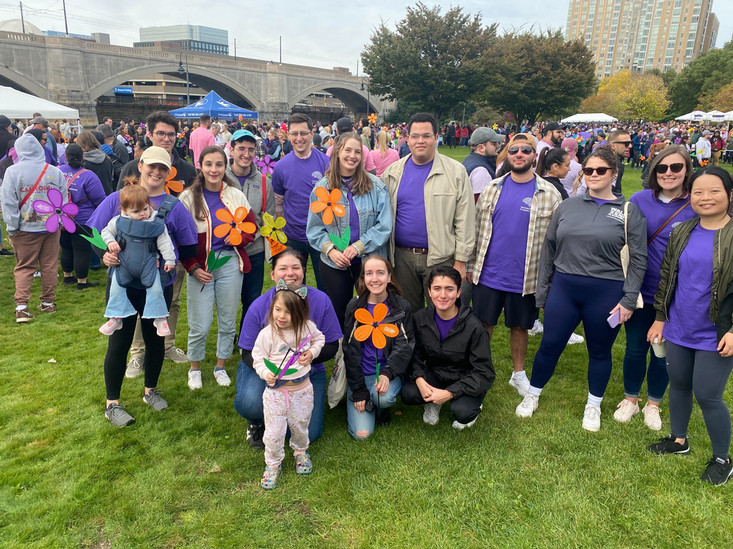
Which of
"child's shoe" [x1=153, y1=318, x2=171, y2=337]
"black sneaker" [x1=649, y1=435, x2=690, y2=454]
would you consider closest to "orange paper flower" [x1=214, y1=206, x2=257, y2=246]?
"child's shoe" [x1=153, y1=318, x2=171, y2=337]

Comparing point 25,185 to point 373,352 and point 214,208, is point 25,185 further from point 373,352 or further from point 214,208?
point 373,352

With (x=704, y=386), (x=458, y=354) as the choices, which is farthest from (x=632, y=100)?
(x=458, y=354)

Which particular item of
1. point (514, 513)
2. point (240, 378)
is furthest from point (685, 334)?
point (240, 378)

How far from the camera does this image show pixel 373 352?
322 cm

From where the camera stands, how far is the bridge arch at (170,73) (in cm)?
3556

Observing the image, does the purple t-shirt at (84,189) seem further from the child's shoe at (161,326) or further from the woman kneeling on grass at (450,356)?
the woman kneeling on grass at (450,356)

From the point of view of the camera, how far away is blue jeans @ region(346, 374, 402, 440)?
3105 millimetres

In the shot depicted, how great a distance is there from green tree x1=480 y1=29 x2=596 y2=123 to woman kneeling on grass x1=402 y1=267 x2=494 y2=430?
3436 centimetres

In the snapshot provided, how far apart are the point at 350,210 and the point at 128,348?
1.80 metres

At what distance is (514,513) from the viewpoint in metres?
2.49

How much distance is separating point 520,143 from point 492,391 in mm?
1918

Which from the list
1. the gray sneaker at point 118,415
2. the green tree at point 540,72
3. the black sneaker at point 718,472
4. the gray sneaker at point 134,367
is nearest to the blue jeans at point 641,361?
the black sneaker at point 718,472

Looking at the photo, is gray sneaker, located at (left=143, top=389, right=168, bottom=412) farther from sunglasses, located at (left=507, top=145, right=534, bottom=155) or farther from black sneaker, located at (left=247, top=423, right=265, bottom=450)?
sunglasses, located at (left=507, top=145, right=534, bottom=155)

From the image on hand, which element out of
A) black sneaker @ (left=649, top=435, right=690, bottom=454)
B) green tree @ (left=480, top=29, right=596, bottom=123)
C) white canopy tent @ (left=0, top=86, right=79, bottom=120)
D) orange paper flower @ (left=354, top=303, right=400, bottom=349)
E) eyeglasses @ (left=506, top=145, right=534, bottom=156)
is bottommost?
black sneaker @ (left=649, top=435, right=690, bottom=454)
